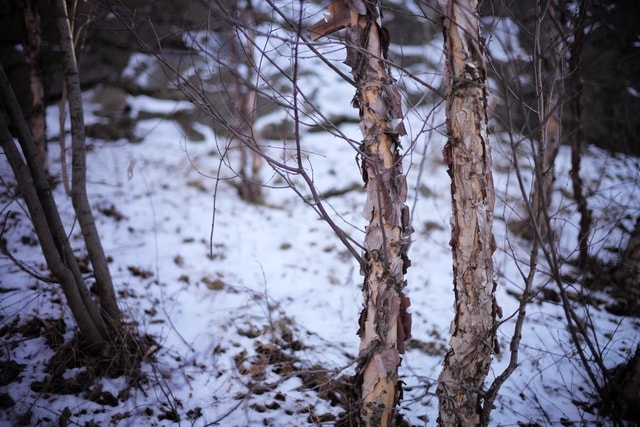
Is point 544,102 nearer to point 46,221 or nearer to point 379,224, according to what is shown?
point 379,224

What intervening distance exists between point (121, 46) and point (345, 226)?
18.6 ft

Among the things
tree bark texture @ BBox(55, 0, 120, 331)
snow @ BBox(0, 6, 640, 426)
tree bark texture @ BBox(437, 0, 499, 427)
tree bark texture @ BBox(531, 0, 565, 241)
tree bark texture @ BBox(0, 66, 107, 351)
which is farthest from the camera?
tree bark texture @ BBox(55, 0, 120, 331)

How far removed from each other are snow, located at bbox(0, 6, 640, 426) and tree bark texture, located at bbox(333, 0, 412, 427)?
215mm

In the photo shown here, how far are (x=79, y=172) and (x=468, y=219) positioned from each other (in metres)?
2.60

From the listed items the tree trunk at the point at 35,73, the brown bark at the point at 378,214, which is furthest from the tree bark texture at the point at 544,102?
the tree trunk at the point at 35,73

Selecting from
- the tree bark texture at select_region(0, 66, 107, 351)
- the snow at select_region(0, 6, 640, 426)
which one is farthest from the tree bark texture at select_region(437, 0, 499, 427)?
the tree bark texture at select_region(0, 66, 107, 351)

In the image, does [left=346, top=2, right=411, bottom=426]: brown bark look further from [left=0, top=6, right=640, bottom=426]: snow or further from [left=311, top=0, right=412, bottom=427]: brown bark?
[left=0, top=6, right=640, bottom=426]: snow

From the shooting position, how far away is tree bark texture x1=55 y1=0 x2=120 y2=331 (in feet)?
8.50

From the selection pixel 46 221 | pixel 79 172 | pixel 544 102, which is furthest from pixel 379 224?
pixel 79 172

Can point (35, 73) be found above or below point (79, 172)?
above

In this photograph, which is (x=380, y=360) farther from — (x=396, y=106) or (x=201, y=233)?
(x=201, y=233)

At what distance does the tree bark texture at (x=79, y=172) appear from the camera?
2590mm

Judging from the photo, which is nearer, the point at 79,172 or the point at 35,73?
the point at 79,172

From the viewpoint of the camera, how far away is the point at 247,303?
3297mm
